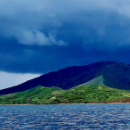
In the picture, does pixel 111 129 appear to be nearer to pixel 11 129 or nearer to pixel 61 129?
pixel 61 129

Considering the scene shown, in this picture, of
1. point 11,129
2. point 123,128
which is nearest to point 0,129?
point 11,129

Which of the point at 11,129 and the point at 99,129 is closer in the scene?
the point at 99,129

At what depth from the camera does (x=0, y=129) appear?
67938 millimetres

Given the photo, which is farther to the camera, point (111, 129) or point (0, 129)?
point (0, 129)

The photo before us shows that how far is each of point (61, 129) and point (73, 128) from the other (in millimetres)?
3360

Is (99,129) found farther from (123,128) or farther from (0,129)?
(0,129)

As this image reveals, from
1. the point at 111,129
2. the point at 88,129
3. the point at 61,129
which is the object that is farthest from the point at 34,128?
the point at 111,129

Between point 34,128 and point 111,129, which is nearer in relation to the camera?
point 111,129

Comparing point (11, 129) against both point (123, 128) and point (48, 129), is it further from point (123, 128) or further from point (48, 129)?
point (123, 128)

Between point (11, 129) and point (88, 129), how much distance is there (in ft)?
69.0

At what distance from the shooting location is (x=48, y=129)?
6600 centimetres

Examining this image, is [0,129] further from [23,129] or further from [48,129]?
[48,129]

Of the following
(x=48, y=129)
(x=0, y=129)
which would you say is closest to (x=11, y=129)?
(x=0, y=129)

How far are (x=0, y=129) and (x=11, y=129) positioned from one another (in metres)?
3.00
